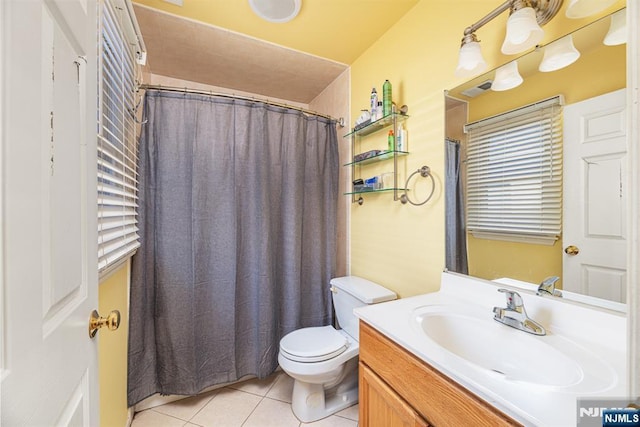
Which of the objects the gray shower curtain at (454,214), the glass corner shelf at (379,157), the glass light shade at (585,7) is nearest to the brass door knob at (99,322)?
the gray shower curtain at (454,214)

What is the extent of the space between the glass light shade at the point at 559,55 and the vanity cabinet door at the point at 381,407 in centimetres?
127

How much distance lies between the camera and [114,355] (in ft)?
3.78

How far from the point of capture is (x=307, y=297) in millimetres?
1961

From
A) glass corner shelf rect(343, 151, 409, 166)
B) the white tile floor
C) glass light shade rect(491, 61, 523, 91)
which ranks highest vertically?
glass light shade rect(491, 61, 523, 91)

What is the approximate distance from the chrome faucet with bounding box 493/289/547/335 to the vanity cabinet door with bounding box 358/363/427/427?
1.50 feet

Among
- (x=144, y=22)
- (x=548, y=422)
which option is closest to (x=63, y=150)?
(x=548, y=422)

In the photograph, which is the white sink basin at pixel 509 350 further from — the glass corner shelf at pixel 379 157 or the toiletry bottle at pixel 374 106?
the toiletry bottle at pixel 374 106

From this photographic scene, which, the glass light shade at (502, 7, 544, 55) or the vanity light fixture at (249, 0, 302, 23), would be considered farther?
the vanity light fixture at (249, 0, 302, 23)

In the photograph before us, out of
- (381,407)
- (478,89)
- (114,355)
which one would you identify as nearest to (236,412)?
(114,355)

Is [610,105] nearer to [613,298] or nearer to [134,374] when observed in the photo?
[613,298]

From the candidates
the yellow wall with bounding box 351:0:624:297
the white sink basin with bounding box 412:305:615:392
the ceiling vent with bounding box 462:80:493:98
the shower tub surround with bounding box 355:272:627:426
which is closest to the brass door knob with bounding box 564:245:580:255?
the shower tub surround with bounding box 355:272:627:426

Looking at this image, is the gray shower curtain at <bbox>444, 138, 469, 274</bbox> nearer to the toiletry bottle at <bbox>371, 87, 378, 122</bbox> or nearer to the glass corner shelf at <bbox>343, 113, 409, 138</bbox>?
the glass corner shelf at <bbox>343, 113, 409, 138</bbox>

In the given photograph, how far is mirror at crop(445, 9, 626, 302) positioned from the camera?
824 mm

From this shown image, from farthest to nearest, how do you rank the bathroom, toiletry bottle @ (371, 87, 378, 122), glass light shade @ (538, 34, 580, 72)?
toiletry bottle @ (371, 87, 378, 122)
the bathroom
glass light shade @ (538, 34, 580, 72)
